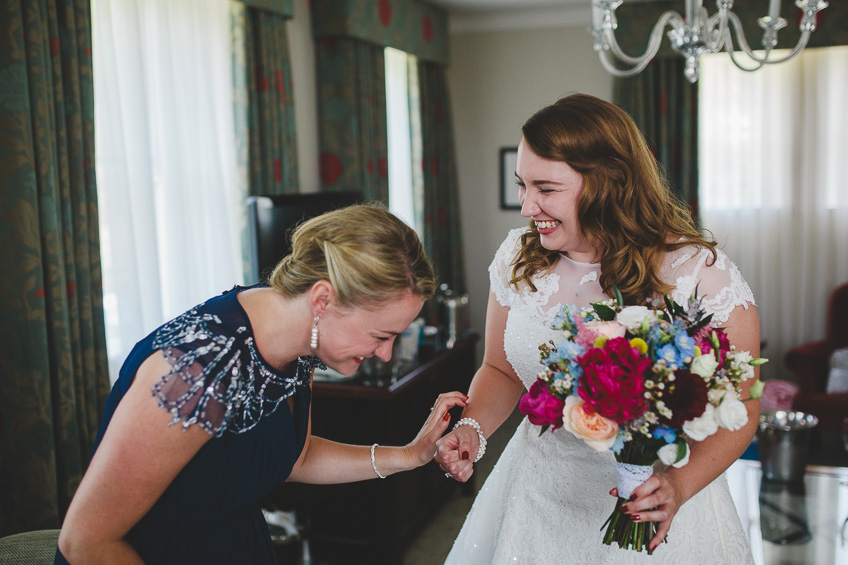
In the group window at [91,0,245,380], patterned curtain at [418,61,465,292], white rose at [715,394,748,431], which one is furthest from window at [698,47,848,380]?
white rose at [715,394,748,431]

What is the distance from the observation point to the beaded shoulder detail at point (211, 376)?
46.1 inches

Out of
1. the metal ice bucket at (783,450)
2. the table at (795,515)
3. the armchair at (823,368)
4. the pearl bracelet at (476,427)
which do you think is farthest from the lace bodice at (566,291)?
the armchair at (823,368)

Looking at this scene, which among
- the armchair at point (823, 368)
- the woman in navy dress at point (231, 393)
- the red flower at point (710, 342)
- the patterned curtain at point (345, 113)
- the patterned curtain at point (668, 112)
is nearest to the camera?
the woman in navy dress at point (231, 393)

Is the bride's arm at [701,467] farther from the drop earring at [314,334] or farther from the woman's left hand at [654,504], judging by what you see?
the drop earring at [314,334]

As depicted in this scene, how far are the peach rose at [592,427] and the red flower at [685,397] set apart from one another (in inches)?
4.0

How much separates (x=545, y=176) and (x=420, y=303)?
1.56 ft

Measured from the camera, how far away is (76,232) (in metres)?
2.55

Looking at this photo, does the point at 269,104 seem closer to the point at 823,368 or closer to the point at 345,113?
the point at 345,113

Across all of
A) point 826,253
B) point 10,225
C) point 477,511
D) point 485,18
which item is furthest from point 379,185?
point 826,253

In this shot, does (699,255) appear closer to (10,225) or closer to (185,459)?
(185,459)

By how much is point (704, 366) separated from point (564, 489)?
0.67 metres

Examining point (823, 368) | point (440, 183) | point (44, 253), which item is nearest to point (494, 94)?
point (440, 183)

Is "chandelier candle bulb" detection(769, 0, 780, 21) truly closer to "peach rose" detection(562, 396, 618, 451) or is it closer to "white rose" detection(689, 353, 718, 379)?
"white rose" detection(689, 353, 718, 379)

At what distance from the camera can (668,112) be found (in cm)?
552
